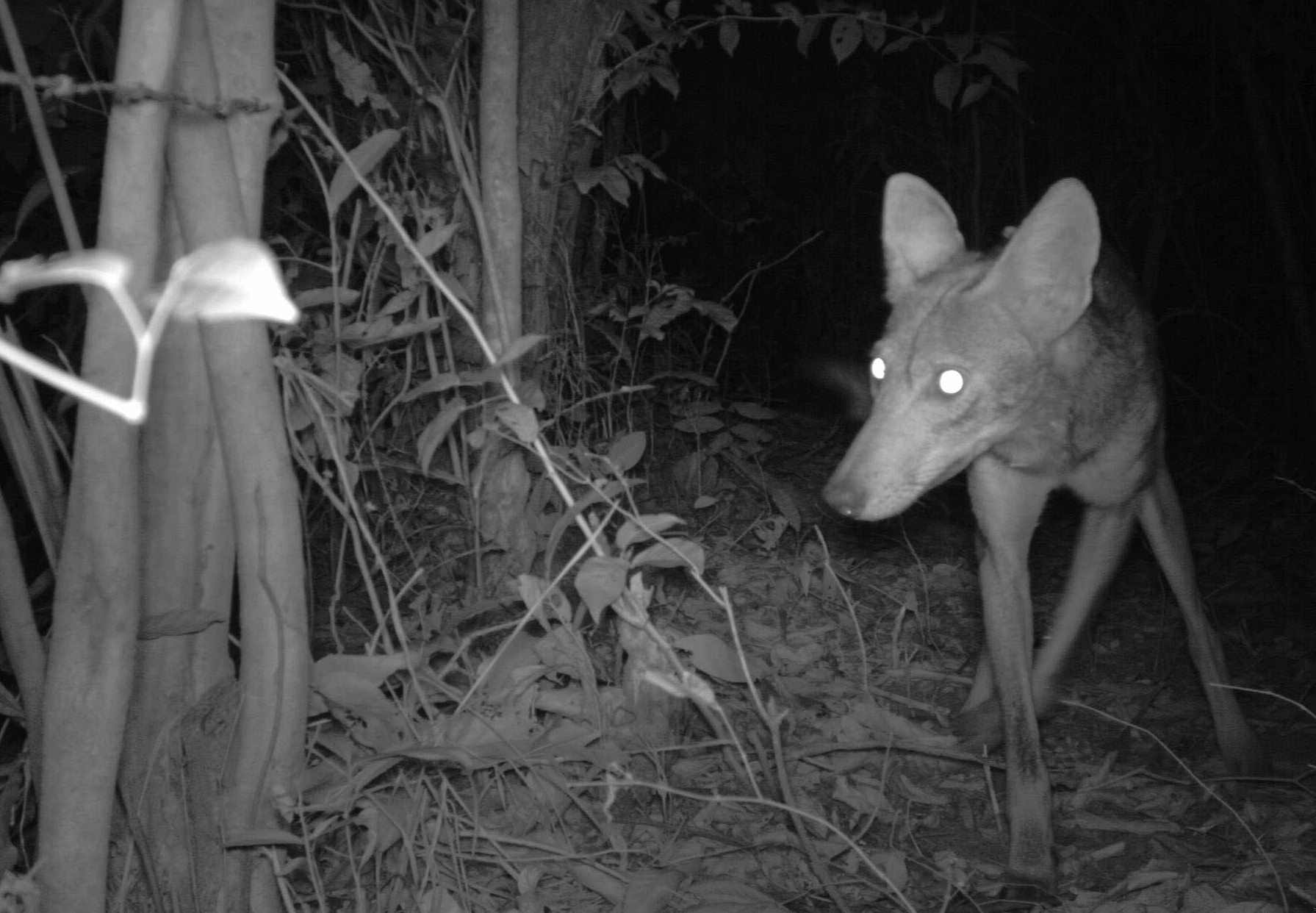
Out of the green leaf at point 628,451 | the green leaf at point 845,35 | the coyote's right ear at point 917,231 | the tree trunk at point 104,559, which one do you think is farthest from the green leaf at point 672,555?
the green leaf at point 845,35

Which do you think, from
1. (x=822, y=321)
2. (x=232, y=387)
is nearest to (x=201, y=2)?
(x=232, y=387)

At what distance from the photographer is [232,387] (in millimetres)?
2352

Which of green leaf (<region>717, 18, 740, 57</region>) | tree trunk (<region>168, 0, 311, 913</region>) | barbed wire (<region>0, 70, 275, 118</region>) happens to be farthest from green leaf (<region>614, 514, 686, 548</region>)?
green leaf (<region>717, 18, 740, 57</region>)

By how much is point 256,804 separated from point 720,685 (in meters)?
1.82

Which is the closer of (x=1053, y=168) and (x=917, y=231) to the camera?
(x=917, y=231)

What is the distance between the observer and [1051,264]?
3572 mm

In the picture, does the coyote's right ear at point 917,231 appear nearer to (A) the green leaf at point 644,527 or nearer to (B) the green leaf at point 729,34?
(B) the green leaf at point 729,34

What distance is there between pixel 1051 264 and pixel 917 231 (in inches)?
25.9

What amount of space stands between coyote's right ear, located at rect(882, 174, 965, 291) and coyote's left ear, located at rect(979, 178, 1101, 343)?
1.58 ft

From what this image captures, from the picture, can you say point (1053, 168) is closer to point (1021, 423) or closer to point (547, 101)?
point (1021, 423)

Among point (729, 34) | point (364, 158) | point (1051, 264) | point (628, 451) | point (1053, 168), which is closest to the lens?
point (364, 158)

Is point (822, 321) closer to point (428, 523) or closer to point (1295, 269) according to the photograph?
point (1295, 269)

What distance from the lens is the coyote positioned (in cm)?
351

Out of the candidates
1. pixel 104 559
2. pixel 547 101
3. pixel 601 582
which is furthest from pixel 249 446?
pixel 547 101
